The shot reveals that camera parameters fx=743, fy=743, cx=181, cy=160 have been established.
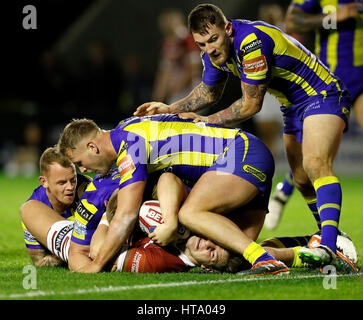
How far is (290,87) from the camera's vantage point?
18.3ft

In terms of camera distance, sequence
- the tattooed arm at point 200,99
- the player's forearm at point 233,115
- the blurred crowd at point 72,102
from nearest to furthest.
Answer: the player's forearm at point 233,115
the tattooed arm at point 200,99
the blurred crowd at point 72,102

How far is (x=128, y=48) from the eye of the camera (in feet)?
57.8

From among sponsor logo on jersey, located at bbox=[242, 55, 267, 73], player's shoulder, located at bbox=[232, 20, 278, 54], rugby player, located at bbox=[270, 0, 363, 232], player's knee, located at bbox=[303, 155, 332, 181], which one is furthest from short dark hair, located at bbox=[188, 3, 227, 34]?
rugby player, located at bbox=[270, 0, 363, 232]

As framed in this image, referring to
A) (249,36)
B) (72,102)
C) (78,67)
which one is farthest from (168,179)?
(78,67)

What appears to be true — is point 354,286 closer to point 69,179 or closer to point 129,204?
point 129,204

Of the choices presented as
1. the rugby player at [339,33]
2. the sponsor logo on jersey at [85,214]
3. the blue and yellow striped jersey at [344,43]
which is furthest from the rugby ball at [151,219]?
the blue and yellow striped jersey at [344,43]

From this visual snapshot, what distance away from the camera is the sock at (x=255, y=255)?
4852 millimetres

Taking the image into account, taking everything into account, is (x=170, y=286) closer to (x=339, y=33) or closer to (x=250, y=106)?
(x=250, y=106)

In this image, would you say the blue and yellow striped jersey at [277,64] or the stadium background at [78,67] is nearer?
the blue and yellow striped jersey at [277,64]

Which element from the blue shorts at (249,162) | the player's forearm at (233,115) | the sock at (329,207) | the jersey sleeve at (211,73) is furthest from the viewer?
the jersey sleeve at (211,73)

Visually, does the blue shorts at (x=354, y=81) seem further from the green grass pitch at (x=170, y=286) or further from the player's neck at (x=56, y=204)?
the player's neck at (x=56, y=204)

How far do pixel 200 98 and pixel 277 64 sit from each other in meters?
0.93

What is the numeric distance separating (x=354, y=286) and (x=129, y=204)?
4.96 ft
